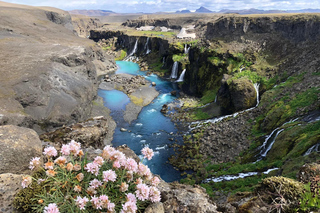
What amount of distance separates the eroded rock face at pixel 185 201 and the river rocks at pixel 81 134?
9.97m

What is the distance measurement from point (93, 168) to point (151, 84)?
6507 centimetres

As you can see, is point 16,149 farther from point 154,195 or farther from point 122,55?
point 122,55

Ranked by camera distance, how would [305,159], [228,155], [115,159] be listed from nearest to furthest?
[115,159]
[305,159]
[228,155]

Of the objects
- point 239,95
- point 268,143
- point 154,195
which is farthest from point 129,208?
point 239,95

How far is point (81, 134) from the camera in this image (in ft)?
55.1

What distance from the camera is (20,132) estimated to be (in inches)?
369

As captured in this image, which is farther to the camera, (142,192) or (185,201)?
(185,201)

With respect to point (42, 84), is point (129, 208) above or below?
above

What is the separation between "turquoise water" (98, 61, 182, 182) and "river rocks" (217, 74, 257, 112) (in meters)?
13.2

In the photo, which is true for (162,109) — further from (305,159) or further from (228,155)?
(305,159)

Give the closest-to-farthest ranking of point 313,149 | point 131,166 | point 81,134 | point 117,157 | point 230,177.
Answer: point 131,166
point 117,157
point 313,149
point 81,134
point 230,177

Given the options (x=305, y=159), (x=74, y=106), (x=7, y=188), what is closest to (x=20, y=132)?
(x=7, y=188)

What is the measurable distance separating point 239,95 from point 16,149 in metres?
39.2

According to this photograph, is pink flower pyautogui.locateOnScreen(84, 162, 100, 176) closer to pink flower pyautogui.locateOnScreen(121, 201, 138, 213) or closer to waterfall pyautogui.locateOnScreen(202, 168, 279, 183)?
pink flower pyautogui.locateOnScreen(121, 201, 138, 213)
